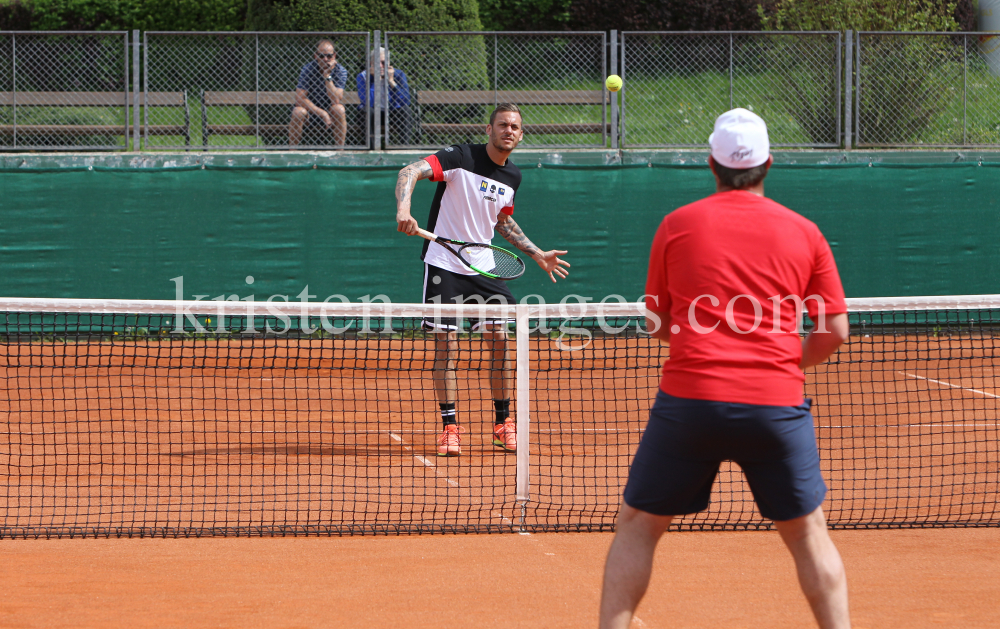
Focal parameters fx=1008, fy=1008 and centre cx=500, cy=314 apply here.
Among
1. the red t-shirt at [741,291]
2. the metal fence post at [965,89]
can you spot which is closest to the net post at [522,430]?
the red t-shirt at [741,291]

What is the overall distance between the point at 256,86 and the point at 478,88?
221 cm

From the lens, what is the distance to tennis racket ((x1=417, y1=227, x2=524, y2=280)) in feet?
18.7

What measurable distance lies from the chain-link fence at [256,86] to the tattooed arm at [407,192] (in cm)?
473

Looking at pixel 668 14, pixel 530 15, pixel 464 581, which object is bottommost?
pixel 464 581

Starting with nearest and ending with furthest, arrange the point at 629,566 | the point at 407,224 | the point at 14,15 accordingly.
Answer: the point at 629,566 < the point at 407,224 < the point at 14,15

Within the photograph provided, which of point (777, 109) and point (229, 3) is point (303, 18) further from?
point (229, 3)

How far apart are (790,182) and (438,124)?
12.3 feet

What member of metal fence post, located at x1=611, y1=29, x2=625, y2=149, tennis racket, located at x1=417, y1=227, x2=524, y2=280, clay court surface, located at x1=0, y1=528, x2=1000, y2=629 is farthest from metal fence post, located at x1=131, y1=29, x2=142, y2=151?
clay court surface, located at x1=0, y1=528, x2=1000, y2=629

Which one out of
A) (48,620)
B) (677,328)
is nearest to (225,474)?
(48,620)

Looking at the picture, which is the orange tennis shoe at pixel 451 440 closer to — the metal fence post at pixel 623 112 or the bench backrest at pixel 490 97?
the bench backrest at pixel 490 97

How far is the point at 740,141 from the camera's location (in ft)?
8.20

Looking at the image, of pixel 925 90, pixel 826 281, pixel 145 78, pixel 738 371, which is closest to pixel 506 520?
pixel 738 371

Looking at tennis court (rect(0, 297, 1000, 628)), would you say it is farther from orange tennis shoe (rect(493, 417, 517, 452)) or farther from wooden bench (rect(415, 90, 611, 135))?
wooden bench (rect(415, 90, 611, 135))

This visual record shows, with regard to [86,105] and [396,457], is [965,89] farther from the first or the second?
[86,105]
